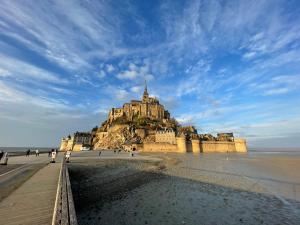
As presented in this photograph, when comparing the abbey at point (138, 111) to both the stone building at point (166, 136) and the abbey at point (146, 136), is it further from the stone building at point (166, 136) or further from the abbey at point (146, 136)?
the stone building at point (166, 136)

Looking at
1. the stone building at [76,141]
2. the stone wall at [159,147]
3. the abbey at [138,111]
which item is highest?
the abbey at [138,111]

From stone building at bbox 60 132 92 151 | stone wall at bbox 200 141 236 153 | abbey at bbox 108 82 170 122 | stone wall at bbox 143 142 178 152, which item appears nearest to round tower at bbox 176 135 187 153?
stone wall at bbox 143 142 178 152

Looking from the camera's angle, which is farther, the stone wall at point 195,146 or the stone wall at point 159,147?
the stone wall at point 195,146

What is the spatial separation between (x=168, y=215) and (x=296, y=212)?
17.8 ft

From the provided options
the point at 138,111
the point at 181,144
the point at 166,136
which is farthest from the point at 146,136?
the point at 138,111

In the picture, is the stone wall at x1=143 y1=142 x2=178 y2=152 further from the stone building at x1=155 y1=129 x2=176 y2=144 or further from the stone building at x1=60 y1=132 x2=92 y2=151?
the stone building at x1=60 y1=132 x2=92 y2=151

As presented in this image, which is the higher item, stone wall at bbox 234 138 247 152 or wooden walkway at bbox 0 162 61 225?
stone wall at bbox 234 138 247 152

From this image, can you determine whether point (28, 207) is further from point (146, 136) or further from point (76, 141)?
point (76, 141)

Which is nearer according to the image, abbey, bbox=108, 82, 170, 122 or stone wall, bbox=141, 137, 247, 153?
stone wall, bbox=141, 137, 247, 153

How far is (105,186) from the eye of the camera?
1303cm

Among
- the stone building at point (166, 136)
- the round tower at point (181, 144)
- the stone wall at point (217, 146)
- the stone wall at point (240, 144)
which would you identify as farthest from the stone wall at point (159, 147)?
the stone wall at point (240, 144)

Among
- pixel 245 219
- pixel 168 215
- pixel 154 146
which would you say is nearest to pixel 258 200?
pixel 245 219

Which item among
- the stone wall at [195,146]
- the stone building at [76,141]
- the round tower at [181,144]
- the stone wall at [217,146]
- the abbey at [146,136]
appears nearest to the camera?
the round tower at [181,144]

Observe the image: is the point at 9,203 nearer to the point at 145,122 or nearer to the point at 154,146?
the point at 154,146
